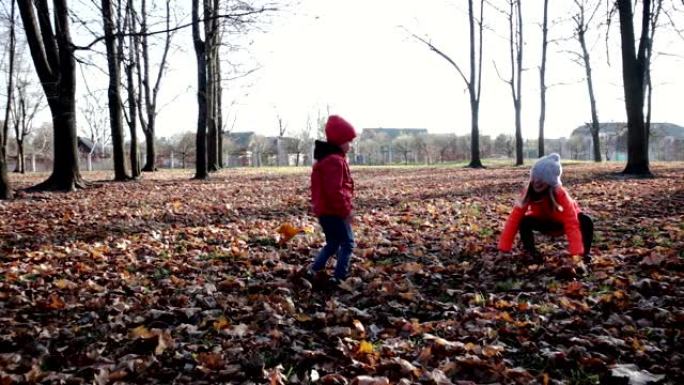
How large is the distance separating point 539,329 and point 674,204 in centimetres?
695

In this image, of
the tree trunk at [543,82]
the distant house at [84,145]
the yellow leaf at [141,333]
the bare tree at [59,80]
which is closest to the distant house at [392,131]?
the distant house at [84,145]

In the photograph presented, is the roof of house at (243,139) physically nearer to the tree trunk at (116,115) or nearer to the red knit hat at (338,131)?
the tree trunk at (116,115)

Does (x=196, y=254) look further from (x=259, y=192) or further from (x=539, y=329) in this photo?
(x=259, y=192)

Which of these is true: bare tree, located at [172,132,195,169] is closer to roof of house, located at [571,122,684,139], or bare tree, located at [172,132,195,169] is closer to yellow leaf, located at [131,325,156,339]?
roof of house, located at [571,122,684,139]

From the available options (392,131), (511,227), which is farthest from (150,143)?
(392,131)

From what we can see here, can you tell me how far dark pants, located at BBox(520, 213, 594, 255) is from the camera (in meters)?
5.51

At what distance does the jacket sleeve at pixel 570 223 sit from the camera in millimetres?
→ 5191

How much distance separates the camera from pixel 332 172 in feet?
15.3

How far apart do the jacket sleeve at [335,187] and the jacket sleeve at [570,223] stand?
236 cm

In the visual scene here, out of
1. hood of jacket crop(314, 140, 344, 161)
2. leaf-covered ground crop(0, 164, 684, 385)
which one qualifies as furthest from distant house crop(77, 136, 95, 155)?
hood of jacket crop(314, 140, 344, 161)

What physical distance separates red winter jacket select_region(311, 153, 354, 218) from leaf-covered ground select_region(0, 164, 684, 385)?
77 cm

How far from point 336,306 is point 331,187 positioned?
1080 millimetres

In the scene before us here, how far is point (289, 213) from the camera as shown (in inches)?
380

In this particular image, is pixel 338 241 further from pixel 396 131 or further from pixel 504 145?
pixel 396 131
